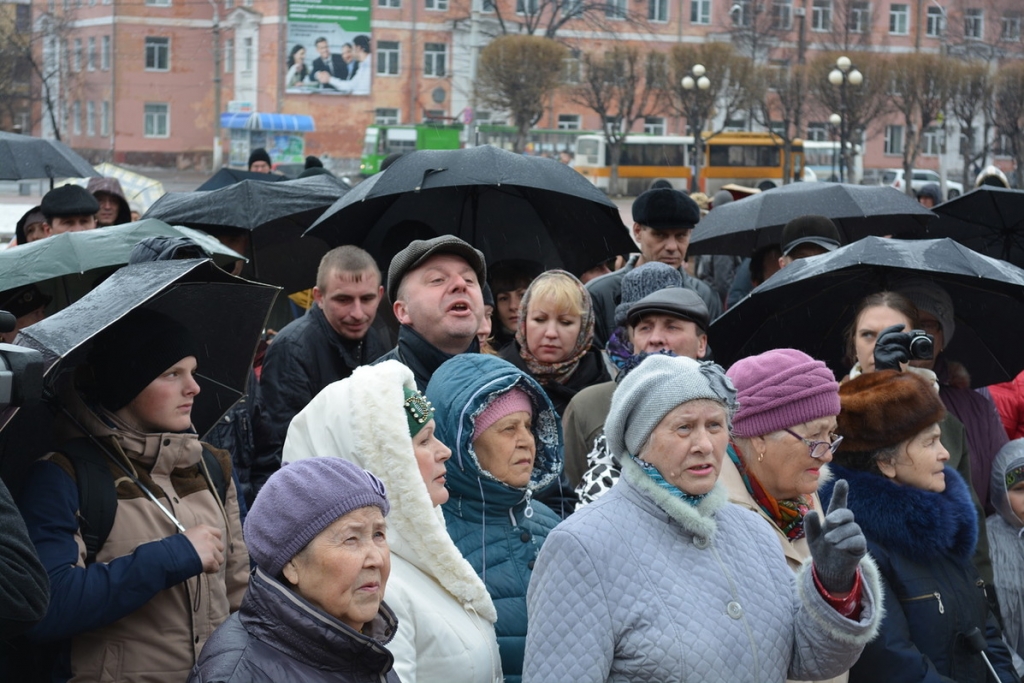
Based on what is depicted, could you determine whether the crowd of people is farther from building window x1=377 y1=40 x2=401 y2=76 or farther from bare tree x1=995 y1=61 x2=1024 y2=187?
building window x1=377 y1=40 x2=401 y2=76

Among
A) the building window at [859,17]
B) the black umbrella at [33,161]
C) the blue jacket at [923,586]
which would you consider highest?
the building window at [859,17]

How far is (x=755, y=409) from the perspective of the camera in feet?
12.5

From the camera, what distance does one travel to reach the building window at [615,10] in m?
51.0

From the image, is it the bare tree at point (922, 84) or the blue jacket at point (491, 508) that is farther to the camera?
the bare tree at point (922, 84)

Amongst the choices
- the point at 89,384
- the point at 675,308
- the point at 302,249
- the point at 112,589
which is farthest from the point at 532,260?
the point at 112,589

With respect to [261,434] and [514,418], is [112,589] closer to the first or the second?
[514,418]

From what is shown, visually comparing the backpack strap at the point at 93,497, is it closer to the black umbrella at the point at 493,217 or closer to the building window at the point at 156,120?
the black umbrella at the point at 493,217

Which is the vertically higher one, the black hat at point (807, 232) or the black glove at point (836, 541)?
the black hat at point (807, 232)

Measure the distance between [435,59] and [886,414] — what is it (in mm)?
55736

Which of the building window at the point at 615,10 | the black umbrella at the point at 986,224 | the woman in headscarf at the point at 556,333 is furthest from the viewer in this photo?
the building window at the point at 615,10

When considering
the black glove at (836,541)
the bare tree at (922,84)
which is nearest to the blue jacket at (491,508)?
the black glove at (836,541)

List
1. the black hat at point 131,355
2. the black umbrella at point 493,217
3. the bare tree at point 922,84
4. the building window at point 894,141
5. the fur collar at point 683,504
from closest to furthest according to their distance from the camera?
the fur collar at point 683,504, the black hat at point 131,355, the black umbrella at point 493,217, the bare tree at point 922,84, the building window at point 894,141

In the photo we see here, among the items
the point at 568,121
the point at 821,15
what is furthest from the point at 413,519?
the point at 821,15

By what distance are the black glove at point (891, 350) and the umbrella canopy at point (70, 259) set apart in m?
2.42
